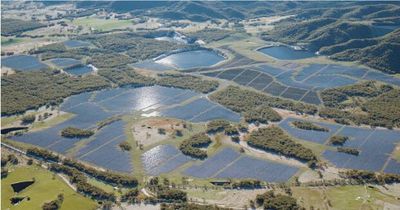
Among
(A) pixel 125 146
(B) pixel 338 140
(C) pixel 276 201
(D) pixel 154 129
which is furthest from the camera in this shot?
(D) pixel 154 129

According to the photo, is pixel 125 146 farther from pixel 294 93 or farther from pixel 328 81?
pixel 328 81

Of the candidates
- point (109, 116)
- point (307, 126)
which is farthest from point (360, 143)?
point (109, 116)

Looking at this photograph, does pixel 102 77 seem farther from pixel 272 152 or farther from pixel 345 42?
pixel 345 42

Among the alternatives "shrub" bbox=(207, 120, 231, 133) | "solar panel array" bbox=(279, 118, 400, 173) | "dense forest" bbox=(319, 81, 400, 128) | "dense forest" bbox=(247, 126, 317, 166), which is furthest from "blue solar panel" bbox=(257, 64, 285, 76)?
"dense forest" bbox=(247, 126, 317, 166)

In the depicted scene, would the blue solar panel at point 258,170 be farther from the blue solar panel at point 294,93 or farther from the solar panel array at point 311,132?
the blue solar panel at point 294,93

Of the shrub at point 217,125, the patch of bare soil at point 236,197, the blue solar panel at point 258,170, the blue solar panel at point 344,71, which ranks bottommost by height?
the patch of bare soil at point 236,197

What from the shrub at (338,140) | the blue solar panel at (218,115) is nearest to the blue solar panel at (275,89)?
the blue solar panel at (218,115)
